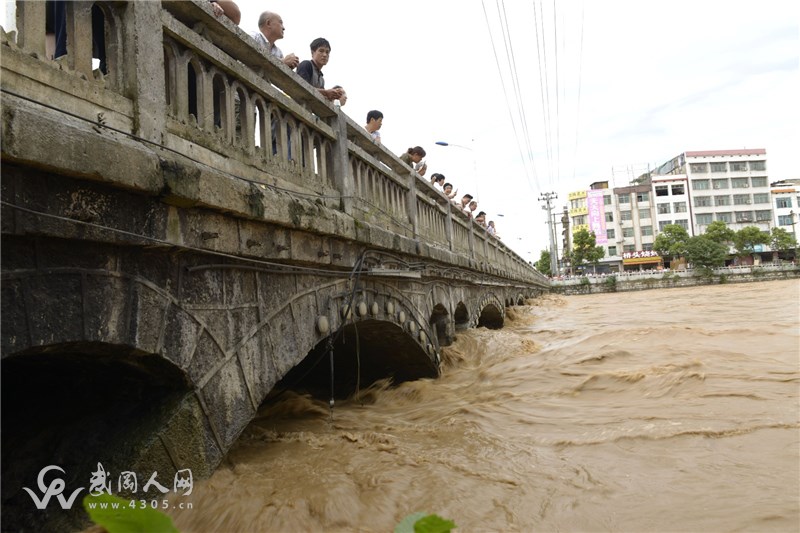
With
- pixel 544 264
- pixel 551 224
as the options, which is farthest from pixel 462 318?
pixel 544 264

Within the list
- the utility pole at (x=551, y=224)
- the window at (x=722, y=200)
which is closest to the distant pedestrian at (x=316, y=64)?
the utility pole at (x=551, y=224)

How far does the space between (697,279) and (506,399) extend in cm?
4048

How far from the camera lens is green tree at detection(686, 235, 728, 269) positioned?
1688 inches

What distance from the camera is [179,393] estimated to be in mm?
2742

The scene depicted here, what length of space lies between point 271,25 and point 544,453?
4.21m

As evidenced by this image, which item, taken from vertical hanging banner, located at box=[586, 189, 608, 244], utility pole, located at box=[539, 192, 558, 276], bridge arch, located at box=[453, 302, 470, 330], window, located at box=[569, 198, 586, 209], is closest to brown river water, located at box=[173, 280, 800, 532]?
bridge arch, located at box=[453, 302, 470, 330]

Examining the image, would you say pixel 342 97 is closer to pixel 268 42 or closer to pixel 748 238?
pixel 268 42

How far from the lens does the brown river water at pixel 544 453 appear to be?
2.94 meters

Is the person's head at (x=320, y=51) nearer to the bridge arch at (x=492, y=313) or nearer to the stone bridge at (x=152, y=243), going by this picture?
the stone bridge at (x=152, y=243)

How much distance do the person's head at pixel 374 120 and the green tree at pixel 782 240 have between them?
2088 inches

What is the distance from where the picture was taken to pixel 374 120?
6527 millimetres

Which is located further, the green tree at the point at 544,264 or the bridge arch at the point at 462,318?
the green tree at the point at 544,264

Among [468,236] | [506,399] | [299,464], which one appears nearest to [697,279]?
[468,236]

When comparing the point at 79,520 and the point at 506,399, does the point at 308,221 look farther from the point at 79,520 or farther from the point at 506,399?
the point at 506,399
